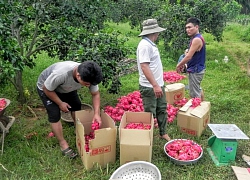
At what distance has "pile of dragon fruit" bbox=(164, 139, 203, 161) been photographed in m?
3.34

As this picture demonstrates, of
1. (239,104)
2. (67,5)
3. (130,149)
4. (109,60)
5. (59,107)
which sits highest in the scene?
(67,5)

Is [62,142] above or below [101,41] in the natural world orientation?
below

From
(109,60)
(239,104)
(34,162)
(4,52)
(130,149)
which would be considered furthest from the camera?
(239,104)

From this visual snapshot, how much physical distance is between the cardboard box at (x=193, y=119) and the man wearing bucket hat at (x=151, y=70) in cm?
44

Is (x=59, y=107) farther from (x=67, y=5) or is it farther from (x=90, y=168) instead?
(x=67, y=5)

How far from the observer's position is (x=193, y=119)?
396 cm

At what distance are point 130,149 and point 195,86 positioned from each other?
1.84 m

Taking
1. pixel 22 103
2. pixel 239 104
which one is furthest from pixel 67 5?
pixel 239 104

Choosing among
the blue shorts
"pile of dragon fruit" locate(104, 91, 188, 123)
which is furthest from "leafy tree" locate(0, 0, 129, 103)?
the blue shorts

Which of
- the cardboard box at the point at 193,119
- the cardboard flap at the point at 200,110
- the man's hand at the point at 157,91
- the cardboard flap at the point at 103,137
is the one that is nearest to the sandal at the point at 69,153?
the cardboard flap at the point at 103,137

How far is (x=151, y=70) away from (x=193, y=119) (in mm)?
1050

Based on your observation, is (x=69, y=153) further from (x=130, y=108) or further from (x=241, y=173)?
(x=241, y=173)

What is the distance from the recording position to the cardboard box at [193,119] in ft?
13.0

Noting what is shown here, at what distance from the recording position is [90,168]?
3211mm
